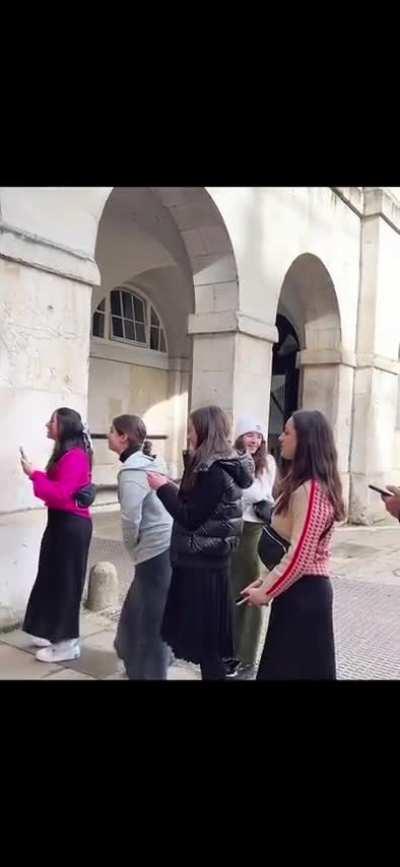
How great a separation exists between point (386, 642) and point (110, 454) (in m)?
6.82

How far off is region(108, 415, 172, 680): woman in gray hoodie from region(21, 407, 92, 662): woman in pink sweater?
0.47 meters

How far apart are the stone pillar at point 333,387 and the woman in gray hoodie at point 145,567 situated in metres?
7.03

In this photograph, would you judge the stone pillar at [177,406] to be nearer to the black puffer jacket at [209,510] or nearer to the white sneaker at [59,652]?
the white sneaker at [59,652]

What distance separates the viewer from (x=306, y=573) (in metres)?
2.40

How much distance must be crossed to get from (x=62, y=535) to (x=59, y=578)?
0.26 metres

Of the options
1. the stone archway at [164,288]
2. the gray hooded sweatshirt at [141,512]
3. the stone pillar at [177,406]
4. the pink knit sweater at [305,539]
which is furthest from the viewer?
the stone pillar at [177,406]

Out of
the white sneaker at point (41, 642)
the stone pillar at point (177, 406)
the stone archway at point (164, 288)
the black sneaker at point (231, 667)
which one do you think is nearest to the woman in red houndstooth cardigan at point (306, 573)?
the black sneaker at point (231, 667)

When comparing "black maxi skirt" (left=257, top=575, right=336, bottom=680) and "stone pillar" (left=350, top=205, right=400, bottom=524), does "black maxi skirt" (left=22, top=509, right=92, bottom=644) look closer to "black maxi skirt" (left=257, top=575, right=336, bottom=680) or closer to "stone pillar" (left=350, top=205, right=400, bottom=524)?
"black maxi skirt" (left=257, top=575, right=336, bottom=680)

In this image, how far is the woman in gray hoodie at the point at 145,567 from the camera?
10.1ft

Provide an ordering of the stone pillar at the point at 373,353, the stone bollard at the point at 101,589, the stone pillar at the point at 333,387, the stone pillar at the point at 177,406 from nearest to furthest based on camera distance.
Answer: the stone bollard at the point at 101,589
the stone pillar at the point at 333,387
the stone pillar at the point at 373,353
the stone pillar at the point at 177,406

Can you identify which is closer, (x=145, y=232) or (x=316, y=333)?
(x=145, y=232)
